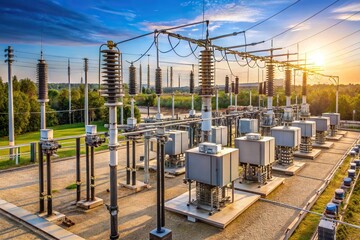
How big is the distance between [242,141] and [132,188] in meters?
4.75

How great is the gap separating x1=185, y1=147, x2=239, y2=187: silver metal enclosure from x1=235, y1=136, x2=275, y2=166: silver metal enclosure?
2.08 m

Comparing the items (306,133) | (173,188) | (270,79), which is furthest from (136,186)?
(306,133)

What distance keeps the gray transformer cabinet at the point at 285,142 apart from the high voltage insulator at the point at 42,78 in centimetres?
1079

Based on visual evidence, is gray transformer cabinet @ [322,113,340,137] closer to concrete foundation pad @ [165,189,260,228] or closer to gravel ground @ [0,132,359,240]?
gravel ground @ [0,132,359,240]

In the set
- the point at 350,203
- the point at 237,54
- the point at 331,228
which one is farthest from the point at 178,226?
the point at 237,54

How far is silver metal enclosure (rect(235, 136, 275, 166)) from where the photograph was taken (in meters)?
11.2

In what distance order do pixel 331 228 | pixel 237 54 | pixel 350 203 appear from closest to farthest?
pixel 331 228 < pixel 350 203 < pixel 237 54

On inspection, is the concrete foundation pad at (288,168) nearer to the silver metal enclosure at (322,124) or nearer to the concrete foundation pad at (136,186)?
the concrete foundation pad at (136,186)

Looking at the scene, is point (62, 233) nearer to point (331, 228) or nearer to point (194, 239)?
point (194, 239)

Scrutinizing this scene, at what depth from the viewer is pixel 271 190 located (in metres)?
11.3

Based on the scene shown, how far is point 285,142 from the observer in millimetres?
14633

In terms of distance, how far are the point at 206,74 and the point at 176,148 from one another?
5.56 meters

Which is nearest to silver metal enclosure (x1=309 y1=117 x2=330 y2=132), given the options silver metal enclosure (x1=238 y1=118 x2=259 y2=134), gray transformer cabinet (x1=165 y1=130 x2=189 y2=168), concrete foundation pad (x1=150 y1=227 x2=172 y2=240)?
silver metal enclosure (x1=238 y1=118 x2=259 y2=134)

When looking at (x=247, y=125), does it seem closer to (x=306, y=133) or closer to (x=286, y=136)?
(x=306, y=133)
